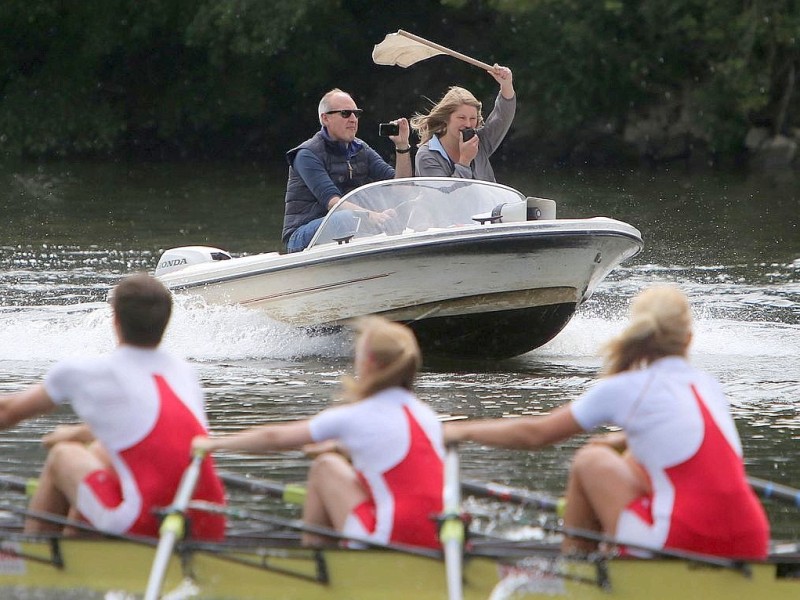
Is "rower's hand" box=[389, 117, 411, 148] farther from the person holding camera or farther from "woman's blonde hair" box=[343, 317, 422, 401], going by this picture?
"woman's blonde hair" box=[343, 317, 422, 401]

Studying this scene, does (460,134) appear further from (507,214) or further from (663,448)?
(663,448)

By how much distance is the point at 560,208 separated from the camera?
71.8 feet

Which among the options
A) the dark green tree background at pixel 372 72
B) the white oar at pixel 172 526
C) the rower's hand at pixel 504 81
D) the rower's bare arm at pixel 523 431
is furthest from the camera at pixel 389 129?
the dark green tree background at pixel 372 72

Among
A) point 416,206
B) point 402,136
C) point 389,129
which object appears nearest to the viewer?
point 416,206

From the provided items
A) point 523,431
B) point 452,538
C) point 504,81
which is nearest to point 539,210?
point 504,81

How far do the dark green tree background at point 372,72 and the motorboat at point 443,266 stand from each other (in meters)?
20.7

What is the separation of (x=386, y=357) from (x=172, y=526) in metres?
0.90

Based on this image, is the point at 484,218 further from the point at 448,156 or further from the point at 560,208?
the point at 560,208

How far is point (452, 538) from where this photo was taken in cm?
476

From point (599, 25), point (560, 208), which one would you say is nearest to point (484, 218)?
point (560, 208)

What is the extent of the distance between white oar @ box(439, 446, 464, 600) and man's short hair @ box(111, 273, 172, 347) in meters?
1.15

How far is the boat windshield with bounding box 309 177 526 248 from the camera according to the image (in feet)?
33.0

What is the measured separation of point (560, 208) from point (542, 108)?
11467 millimetres

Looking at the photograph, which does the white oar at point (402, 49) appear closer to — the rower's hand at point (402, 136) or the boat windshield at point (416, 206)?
the rower's hand at point (402, 136)
